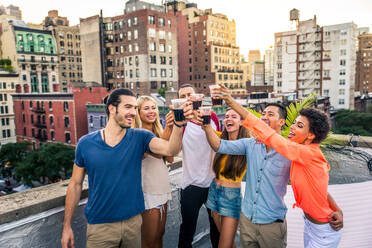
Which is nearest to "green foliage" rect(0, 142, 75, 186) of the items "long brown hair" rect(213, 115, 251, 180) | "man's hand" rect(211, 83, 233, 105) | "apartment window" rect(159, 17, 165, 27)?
"long brown hair" rect(213, 115, 251, 180)

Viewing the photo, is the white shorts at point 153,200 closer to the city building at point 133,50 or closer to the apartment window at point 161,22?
the city building at point 133,50

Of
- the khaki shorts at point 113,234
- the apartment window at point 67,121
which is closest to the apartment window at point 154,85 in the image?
the apartment window at point 67,121

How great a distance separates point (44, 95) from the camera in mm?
45125

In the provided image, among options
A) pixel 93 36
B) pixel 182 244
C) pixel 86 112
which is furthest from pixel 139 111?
pixel 93 36

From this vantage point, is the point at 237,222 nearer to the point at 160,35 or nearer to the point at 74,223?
the point at 74,223

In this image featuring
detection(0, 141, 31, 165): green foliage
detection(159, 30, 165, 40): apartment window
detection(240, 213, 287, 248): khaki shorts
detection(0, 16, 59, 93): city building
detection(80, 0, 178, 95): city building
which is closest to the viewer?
detection(240, 213, 287, 248): khaki shorts

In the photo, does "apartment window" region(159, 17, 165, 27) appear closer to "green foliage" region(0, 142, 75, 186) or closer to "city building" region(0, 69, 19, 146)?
"city building" region(0, 69, 19, 146)

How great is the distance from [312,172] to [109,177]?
193 cm

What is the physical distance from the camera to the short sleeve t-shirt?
2.82 meters

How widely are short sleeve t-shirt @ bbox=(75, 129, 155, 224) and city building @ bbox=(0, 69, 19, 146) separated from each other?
204ft

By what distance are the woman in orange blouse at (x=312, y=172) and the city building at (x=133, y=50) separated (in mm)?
55508

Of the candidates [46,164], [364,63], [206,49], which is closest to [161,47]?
[206,49]

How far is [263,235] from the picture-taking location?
2.99 meters

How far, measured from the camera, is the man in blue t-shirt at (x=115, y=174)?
2822 mm
